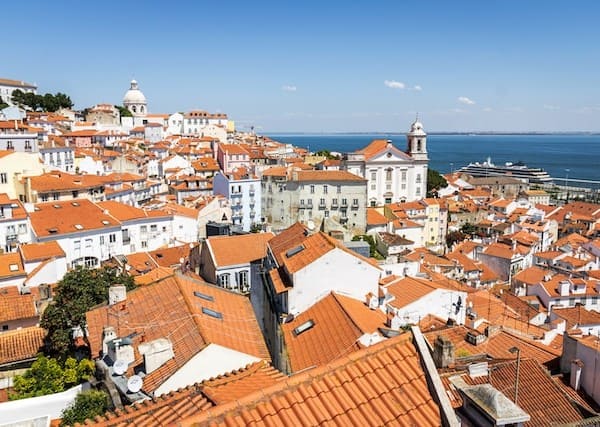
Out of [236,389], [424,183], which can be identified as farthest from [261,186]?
[236,389]

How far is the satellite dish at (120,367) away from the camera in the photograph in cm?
974

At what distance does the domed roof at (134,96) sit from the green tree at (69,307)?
10886 centimetres

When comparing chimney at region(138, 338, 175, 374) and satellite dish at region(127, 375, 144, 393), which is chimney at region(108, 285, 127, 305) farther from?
satellite dish at region(127, 375, 144, 393)

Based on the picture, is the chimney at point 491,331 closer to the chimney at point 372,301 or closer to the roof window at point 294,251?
the chimney at point 372,301

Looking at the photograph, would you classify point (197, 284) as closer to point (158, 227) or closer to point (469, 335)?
point (469, 335)

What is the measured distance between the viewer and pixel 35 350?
1667 cm

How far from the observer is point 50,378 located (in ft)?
40.6

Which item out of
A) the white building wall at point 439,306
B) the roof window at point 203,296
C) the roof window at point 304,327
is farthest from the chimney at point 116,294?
the white building wall at point 439,306

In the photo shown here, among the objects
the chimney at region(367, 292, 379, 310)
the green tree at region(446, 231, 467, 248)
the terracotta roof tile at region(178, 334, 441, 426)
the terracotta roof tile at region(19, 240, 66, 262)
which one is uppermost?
the terracotta roof tile at region(178, 334, 441, 426)

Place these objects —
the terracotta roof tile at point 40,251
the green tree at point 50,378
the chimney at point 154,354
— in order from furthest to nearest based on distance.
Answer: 1. the terracotta roof tile at point 40,251
2. the green tree at point 50,378
3. the chimney at point 154,354

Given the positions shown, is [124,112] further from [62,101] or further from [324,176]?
[324,176]

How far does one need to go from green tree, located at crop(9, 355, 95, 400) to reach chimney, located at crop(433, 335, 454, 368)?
864 cm

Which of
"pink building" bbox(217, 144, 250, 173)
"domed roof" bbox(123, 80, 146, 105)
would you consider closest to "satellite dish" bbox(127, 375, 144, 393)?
"pink building" bbox(217, 144, 250, 173)

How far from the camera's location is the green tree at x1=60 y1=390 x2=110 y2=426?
28.2 ft
